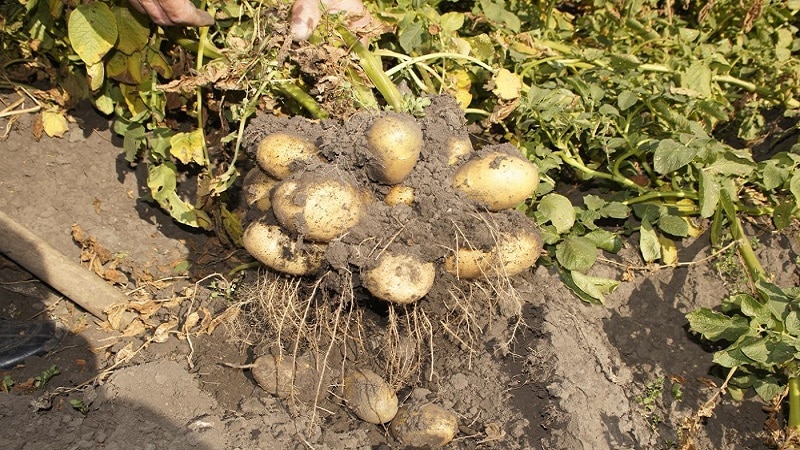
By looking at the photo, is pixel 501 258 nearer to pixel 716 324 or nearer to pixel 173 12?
pixel 716 324

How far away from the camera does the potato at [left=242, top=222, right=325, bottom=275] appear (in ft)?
6.20

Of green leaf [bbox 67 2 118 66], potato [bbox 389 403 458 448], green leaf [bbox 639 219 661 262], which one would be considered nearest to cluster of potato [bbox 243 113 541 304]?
potato [bbox 389 403 458 448]

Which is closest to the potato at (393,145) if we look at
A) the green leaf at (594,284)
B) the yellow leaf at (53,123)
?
the green leaf at (594,284)

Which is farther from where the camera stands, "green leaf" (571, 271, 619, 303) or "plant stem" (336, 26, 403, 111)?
"green leaf" (571, 271, 619, 303)

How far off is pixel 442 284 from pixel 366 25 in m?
0.95

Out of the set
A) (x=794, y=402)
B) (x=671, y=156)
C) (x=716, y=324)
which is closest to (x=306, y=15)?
(x=671, y=156)

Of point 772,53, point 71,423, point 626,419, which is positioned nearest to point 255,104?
point 71,423

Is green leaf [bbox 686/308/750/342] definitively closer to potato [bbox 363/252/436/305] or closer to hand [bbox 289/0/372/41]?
potato [bbox 363/252/436/305]

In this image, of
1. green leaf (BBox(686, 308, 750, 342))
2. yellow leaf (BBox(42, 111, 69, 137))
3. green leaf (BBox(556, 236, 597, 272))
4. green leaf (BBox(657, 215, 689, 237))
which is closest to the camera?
green leaf (BBox(686, 308, 750, 342))

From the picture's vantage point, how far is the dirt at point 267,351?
1835 millimetres

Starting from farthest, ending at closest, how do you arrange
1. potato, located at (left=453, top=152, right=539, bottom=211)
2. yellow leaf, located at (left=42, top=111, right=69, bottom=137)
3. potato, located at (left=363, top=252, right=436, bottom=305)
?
yellow leaf, located at (left=42, top=111, right=69, bottom=137), potato, located at (left=453, top=152, right=539, bottom=211), potato, located at (left=363, top=252, right=436, bottom=305)

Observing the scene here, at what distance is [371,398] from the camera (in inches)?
75.6

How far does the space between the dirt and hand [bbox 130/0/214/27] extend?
1.64ft

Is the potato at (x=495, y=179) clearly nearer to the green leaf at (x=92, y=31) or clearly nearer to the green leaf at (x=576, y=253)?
the green leaf at (x=576, y=253)
